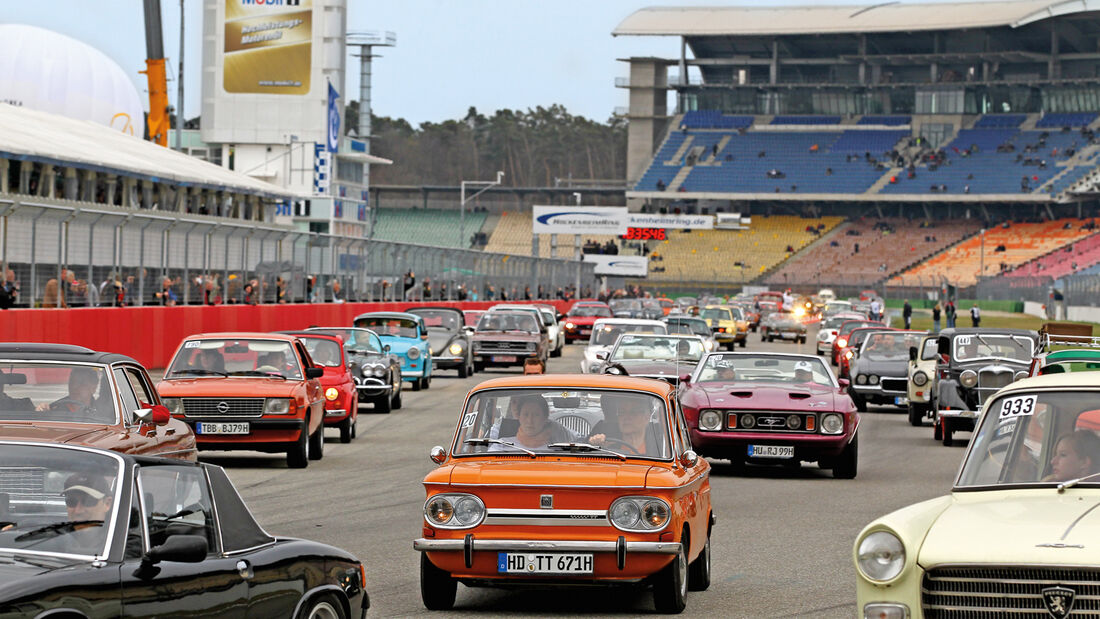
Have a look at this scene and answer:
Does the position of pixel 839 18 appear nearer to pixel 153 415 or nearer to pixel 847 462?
pixel 847 462

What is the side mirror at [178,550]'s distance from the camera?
18.8 feet

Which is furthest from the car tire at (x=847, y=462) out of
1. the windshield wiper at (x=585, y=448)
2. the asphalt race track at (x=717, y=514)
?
the windshield wiper at (x=585, y=448)

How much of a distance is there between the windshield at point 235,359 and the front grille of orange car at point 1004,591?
499 inches

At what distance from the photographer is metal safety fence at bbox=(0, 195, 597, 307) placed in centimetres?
2662

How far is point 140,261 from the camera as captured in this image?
102 feet

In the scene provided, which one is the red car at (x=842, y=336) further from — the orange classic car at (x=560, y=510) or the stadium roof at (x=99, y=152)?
the orange classic car at (x=560, y=510)

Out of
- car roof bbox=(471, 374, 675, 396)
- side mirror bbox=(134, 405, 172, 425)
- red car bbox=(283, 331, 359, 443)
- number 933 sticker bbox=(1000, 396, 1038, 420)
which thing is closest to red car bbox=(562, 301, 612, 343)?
red car bbox=(283, 331, 359, 443)

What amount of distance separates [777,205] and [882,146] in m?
8.78

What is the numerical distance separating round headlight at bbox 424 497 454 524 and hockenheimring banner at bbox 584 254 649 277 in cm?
9881

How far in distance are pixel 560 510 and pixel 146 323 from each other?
2379 centimetres

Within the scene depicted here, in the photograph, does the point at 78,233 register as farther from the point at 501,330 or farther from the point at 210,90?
the point at 210,90

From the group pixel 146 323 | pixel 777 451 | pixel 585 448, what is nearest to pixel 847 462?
pixel 777 451

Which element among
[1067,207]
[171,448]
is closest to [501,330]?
[171,448]

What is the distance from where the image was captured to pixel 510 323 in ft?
130
